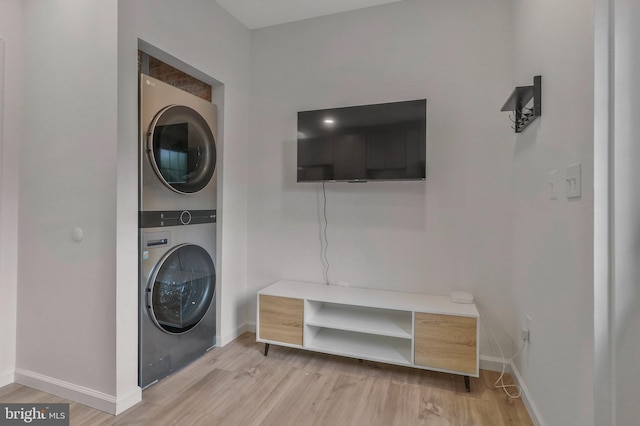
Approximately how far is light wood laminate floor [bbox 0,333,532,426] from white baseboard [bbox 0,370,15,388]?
0.16ft

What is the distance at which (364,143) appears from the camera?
2283mm

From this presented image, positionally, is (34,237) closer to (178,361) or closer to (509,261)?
(178,361)

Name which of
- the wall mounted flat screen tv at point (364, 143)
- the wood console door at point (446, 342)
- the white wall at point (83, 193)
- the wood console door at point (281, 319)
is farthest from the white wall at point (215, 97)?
the wood console door at point (446, 342)

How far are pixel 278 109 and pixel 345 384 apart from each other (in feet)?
7.50

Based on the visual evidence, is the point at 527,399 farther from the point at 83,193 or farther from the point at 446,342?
the point at 83,193

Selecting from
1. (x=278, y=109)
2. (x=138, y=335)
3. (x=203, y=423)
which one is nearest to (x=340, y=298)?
(x=203, y=423)

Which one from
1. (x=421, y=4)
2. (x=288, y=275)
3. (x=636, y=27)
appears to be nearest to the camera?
(x=636, y=27)

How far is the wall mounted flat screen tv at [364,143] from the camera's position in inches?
85.7

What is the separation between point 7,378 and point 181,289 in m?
1.20

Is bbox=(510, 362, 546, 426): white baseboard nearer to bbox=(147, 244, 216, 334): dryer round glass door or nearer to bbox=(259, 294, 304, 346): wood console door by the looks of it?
bbox=(259, 294, 304, 346): wood console door

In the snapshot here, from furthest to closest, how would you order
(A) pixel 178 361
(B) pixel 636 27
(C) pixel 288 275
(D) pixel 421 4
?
(C) pixel 288 275 < (D) pixel 421 4 < (A) pixel 178 361 < (B) pixel 636 27

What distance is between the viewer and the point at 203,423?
1.67 metres

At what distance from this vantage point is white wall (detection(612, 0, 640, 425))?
1.00 metres

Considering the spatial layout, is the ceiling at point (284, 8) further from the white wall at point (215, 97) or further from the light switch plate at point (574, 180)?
the light switch plate at point (574, 180)
